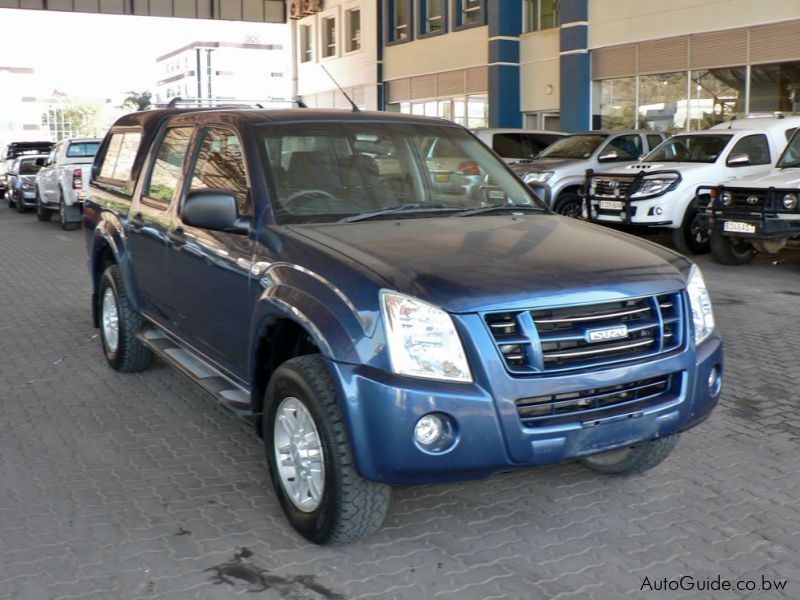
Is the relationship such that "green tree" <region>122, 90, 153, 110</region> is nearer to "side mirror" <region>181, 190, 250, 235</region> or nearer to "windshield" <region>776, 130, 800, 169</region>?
"windshield" <region>776, 130, 800, 169</region>

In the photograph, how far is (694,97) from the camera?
2172cm

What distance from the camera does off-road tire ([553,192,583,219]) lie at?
52.2ft

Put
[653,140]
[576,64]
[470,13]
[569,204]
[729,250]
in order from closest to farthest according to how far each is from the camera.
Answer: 1. [729,250]
2. [569,204]
3. [653,140]
4. [576,64]
5. [470,13]

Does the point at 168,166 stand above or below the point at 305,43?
below

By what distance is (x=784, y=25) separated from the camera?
755 inches

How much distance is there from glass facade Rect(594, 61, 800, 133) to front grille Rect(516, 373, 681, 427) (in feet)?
56.6

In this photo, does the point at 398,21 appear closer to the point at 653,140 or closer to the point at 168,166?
the point at 653,140

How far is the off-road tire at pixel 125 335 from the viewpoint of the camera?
21.2 ft

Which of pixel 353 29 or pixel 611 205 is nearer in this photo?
pixel 611 205

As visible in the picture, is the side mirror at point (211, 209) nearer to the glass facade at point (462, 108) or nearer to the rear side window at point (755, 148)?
the rear side window at point (755, 148)

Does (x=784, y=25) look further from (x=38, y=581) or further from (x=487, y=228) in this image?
(x=38, y=581)

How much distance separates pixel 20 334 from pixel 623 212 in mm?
8740

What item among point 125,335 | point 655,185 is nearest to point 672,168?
point 655,185

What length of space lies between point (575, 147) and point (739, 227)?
17.9 ft
